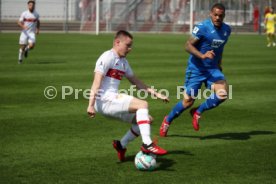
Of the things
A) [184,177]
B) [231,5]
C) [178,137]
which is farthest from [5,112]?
[231,5]

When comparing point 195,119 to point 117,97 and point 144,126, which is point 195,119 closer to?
point 117,97

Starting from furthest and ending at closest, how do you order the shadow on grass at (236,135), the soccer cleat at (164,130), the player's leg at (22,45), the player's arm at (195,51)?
the player's leg at (22,45) → the soccer cleat at (164,130) → the shadow on grass at (236,135) → the player's arm at (195,51)

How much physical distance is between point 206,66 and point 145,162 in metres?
3.45

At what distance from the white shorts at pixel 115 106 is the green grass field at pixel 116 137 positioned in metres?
0.65

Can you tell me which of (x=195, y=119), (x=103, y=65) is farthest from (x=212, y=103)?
(x=103, y=65)

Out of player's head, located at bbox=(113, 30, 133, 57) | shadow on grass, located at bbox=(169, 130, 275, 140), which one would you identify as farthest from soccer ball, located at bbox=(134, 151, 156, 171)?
shadow on grass, located at bbox=(169, 130, 275, 140)

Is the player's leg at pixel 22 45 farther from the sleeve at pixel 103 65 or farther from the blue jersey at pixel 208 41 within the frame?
the sleeve at pixel 103 65

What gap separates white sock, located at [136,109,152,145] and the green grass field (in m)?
0.43

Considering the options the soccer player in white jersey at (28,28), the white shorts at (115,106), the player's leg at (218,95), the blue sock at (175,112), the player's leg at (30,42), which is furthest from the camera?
the player's leg at (30,42)

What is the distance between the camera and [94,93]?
7957mm

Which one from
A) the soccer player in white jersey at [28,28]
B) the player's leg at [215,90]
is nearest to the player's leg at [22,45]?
the soccer player in white jersey at [28,28]

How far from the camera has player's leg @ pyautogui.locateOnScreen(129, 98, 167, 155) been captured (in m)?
7.77

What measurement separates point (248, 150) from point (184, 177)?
2039mm

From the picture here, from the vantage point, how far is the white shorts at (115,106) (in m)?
8.10
